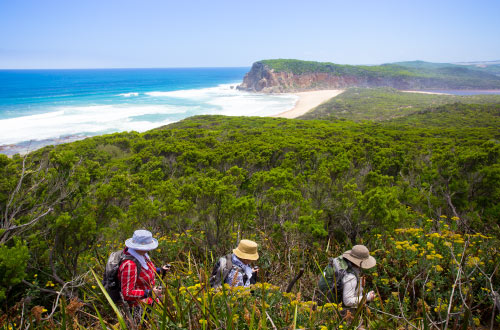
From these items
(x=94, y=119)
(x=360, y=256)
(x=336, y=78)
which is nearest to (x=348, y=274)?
(x=360, y=256)

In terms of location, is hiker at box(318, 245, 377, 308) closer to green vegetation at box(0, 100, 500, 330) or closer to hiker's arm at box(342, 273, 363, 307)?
hiker's arm at box(342, 273, 363, 307)

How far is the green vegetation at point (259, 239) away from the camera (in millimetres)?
2178

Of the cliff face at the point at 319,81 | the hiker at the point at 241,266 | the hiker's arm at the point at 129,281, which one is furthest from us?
the cliff face at the point at 319,81

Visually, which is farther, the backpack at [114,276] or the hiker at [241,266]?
the hiker at [241,266]

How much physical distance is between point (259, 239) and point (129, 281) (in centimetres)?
269

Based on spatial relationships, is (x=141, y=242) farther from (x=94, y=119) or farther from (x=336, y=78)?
(x=336, y=78)

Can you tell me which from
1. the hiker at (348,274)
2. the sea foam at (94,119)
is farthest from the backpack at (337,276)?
the sea foam at (94,119)

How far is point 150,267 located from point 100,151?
53.4 ft

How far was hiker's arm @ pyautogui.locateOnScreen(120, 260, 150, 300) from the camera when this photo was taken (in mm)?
2816

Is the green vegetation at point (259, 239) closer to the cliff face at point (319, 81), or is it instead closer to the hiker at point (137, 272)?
the hiker at point (137, 272)

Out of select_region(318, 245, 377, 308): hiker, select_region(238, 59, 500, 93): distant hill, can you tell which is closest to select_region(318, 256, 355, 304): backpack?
select_region(318, 245, 377, 308): hiker

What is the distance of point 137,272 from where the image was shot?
2941 millimetres

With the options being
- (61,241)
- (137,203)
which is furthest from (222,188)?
(61,241)

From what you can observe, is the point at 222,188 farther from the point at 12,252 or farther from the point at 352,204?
the point at 12,252
